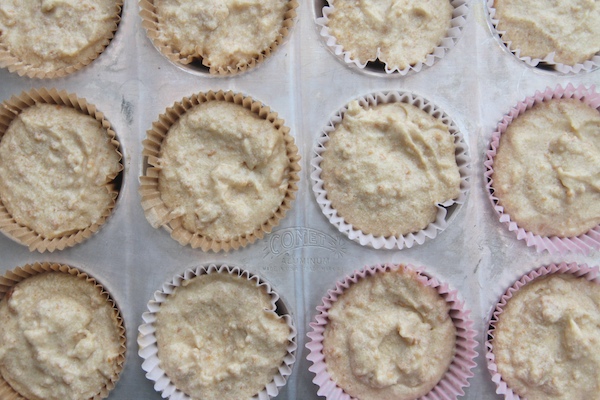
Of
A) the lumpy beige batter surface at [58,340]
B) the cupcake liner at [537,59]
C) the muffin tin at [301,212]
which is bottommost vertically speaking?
the lumpy beige batter surface at [58,340]

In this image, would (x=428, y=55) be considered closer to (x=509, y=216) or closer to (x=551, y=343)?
(x=509, y=216)

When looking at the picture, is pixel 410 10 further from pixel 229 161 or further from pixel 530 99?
pixel 229 161

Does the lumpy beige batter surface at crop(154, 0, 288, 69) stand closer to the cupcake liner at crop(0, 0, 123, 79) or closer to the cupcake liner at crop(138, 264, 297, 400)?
the cupcake liner at crop(0, 0, 123, 79)

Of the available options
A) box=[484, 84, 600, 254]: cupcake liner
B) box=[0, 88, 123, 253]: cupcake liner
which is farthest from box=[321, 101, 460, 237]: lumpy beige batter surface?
box=[0, 88, 123, 253]: cupcake liner

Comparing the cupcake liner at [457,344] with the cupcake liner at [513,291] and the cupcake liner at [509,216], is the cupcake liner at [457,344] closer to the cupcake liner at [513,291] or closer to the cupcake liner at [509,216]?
the cupcake liner at [513,291]

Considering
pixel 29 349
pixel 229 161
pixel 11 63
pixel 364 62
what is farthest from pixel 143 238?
pixel 364 62

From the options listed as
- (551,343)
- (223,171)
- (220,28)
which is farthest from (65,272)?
(551,343)

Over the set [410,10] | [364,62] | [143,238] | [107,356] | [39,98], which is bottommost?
[107,356]

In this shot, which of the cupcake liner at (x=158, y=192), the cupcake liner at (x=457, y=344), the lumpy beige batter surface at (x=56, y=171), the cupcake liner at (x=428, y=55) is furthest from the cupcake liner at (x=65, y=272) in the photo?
the cupcake liner at (x=428, y=55)
